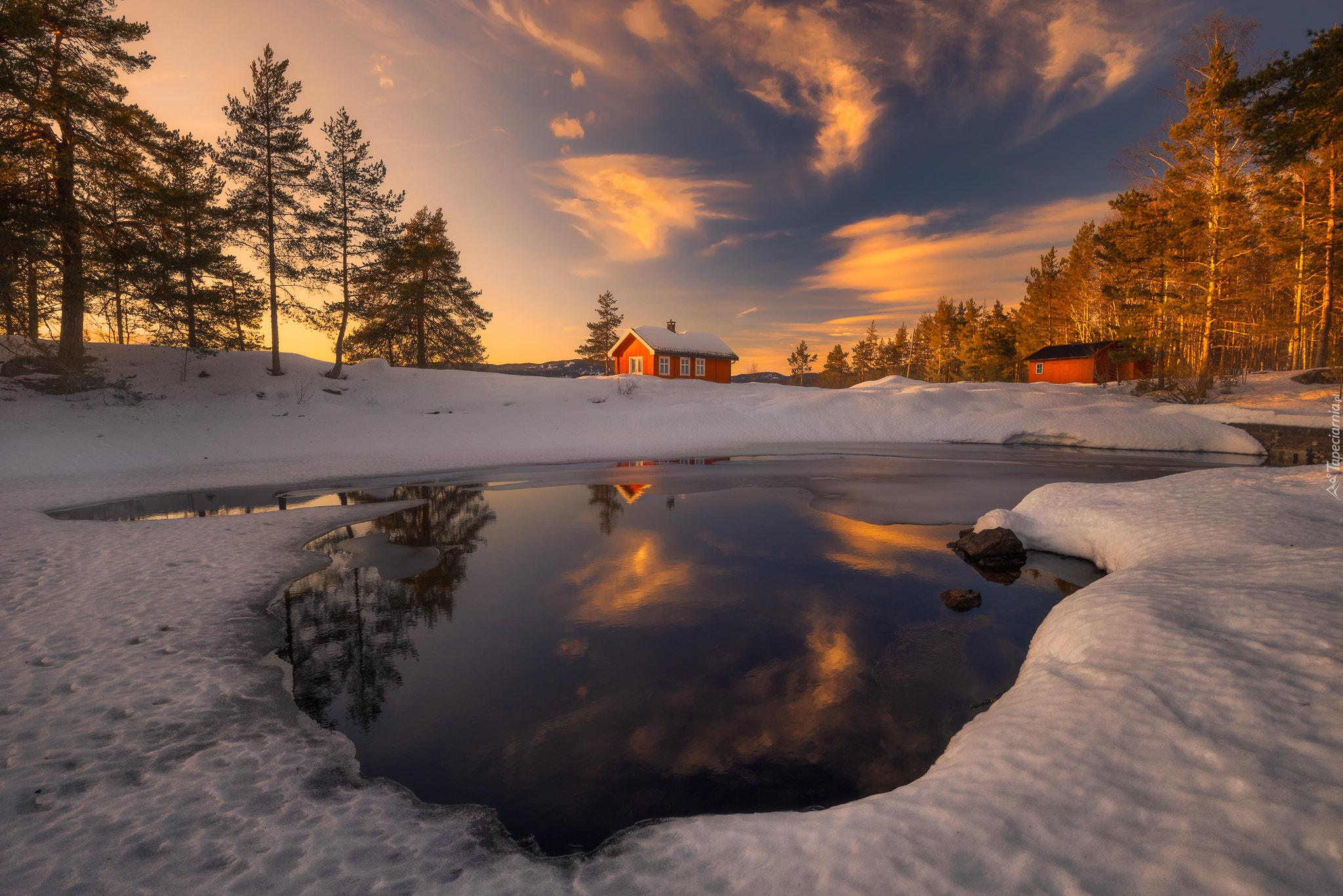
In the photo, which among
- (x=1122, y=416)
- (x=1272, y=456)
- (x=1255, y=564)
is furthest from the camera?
(x=1122, y=416)

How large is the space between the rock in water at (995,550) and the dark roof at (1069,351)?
47.6 m

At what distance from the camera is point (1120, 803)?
8.59ft

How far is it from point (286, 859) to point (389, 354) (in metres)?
53.4

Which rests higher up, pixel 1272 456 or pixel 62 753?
pixel 1272 456

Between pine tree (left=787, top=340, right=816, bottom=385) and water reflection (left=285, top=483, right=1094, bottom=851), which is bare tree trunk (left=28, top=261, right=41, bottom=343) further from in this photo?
pine tree (left=787, top=340, right=816, bottom=385)

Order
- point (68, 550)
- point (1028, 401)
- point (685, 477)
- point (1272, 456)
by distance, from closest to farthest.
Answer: point (68, 550), point (685, 477), point (1272, 456), point (1028, 401)

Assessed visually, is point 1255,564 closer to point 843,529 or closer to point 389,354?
point 843,529

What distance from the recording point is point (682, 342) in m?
50.9

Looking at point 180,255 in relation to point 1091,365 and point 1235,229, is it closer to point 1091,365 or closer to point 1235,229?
point 1235,229

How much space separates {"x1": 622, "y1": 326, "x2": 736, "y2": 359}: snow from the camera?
48.5 metres

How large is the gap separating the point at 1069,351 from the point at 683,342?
3578cm

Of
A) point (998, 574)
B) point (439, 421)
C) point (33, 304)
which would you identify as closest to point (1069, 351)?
point (998, 574)

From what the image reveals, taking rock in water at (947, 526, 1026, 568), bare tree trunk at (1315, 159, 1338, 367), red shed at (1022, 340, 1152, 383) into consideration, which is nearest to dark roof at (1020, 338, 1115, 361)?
red shed at (1022, 340, 1152, 383)

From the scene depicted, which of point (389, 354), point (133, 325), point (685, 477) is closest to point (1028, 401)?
point (685, 477)
